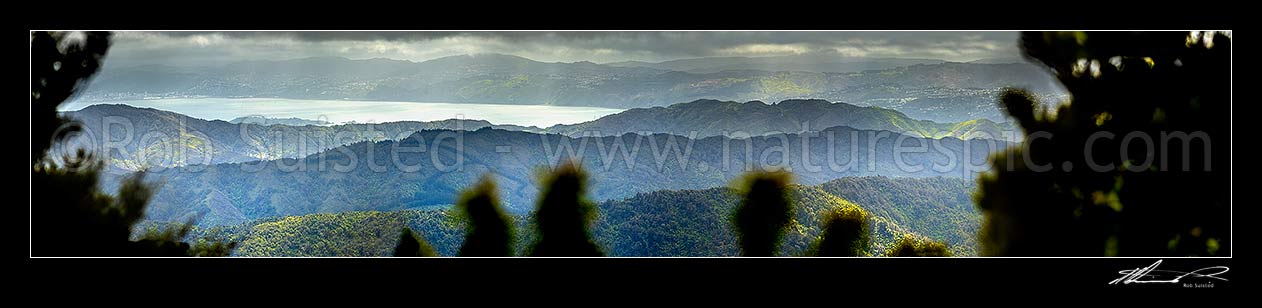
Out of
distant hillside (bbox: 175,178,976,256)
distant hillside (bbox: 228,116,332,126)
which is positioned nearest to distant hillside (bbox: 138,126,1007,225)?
distant hillside (bbox: 175,178,976,256)

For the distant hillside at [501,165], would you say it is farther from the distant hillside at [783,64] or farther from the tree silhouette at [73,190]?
the tree silhouette at [73,190]

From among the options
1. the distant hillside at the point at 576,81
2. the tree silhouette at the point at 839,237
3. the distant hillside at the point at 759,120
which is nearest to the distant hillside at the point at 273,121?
the distant hillside at the point at 576,81

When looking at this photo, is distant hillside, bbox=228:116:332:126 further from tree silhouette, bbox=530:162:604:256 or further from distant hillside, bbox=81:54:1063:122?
tree silhouette, bbox=530:162:604:256
